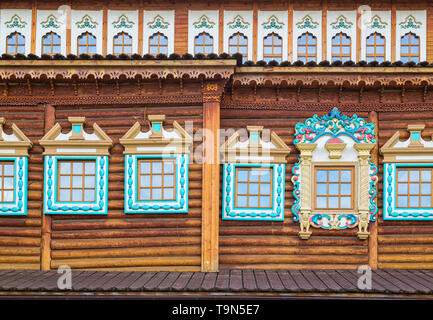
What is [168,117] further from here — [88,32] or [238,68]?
[88,32]

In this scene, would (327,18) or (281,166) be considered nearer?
(281,166)

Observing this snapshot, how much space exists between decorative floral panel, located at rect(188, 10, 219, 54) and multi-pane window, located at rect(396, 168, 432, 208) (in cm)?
548

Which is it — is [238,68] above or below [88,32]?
below

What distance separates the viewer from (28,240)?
9438 millimetres

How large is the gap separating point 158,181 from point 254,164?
7.08 ft

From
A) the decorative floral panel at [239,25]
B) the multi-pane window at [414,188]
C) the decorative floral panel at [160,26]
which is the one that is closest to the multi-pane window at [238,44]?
the decorative floral panel at [239,25]

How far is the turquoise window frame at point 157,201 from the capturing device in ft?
30.3

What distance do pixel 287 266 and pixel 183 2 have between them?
706cm

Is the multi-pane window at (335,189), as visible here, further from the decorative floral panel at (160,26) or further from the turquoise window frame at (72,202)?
the decorative floral panel at (160,26)

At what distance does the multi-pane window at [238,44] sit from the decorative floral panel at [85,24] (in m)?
3.42

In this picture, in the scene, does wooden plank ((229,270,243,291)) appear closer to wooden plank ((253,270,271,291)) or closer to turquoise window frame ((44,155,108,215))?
wooden plank ((253,270,271,291))

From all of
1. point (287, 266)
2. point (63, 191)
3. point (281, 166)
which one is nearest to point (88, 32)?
point (63, 191)

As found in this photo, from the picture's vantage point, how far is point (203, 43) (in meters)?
11.0

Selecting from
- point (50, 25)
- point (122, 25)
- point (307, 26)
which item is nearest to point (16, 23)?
point (50, 25)
